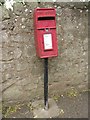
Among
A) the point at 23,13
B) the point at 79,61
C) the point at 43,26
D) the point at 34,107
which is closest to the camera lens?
the point at 43,26

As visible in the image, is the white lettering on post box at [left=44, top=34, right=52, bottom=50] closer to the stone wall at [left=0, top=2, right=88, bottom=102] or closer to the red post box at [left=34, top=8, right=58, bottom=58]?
the red post box at [left=34, top=8, right=58, bottom=58]

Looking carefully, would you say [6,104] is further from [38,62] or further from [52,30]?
→ [52,30]

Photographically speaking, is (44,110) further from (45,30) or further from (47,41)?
(45,30)

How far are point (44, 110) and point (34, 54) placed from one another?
793 mm

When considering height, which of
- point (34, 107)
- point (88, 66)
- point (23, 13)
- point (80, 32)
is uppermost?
point (23, 13)

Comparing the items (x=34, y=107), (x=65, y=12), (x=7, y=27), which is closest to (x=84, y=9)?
(x=65, y=12)

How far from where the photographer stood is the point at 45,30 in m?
2.83

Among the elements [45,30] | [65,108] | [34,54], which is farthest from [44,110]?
[45,30]

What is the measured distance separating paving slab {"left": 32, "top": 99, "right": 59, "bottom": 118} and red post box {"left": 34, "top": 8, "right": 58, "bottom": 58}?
0.79 m

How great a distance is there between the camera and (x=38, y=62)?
10.7ft

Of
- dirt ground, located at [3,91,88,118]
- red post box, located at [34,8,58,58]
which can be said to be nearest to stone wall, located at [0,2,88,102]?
dirt ground, located at [3,91,88,118]

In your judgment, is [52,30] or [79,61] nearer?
[52,30]

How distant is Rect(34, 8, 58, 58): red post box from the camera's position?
2.81 m

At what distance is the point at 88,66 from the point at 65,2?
1.05 metres
